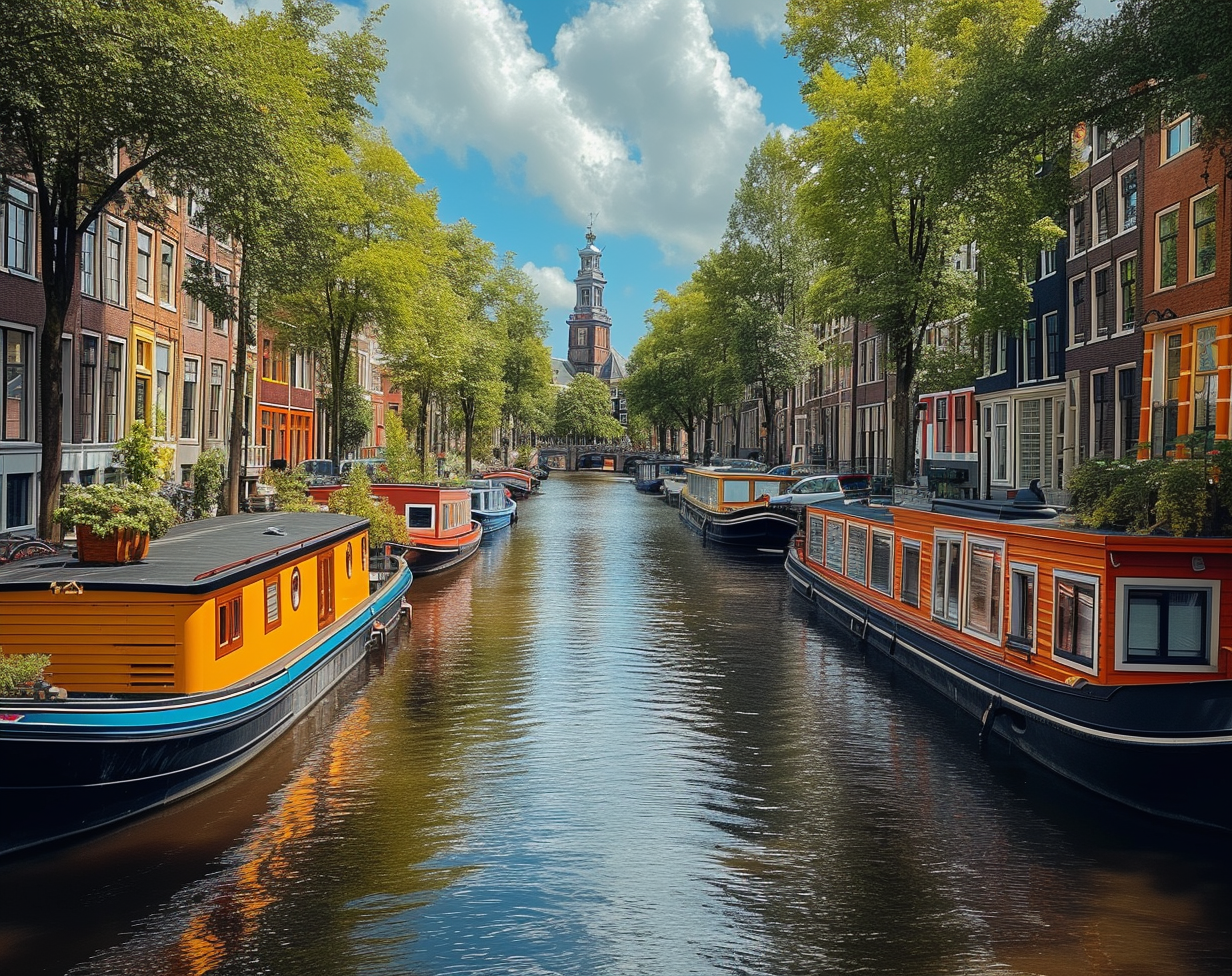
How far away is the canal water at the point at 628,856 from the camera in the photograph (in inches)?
373

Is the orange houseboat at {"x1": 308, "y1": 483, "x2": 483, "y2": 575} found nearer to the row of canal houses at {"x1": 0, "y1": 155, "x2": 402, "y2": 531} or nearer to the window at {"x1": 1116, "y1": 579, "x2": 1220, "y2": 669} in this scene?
the row of canal houses at {"x1": 0, "y1": 155, "x2": 402, "y2": 531}

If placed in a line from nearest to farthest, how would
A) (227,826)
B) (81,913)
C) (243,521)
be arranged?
1. (81,913)
2. (227,826)
3. (243,521)

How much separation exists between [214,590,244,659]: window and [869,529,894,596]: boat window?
1355 cm

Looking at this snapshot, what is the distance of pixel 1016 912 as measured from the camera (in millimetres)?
10391

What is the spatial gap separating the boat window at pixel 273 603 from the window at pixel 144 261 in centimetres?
2474

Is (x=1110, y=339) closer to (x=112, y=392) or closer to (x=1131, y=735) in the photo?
(x=1131, y=735)

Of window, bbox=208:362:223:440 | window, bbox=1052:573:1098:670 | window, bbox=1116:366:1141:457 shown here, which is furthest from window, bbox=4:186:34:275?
window, bbox=1116:366:1141:457

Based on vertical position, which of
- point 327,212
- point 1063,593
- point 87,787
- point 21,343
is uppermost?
point 327,212

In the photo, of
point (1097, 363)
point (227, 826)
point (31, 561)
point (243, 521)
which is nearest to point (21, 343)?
point (243, 521)

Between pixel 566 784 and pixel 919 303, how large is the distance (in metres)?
24.2

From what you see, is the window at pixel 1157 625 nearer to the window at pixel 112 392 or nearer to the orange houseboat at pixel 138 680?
the orange houseboat at pixel 138 680

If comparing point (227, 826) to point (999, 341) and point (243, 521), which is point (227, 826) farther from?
point (999, 341)

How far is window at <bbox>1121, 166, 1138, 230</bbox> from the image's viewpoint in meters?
32.4

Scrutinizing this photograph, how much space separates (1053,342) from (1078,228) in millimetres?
4507
